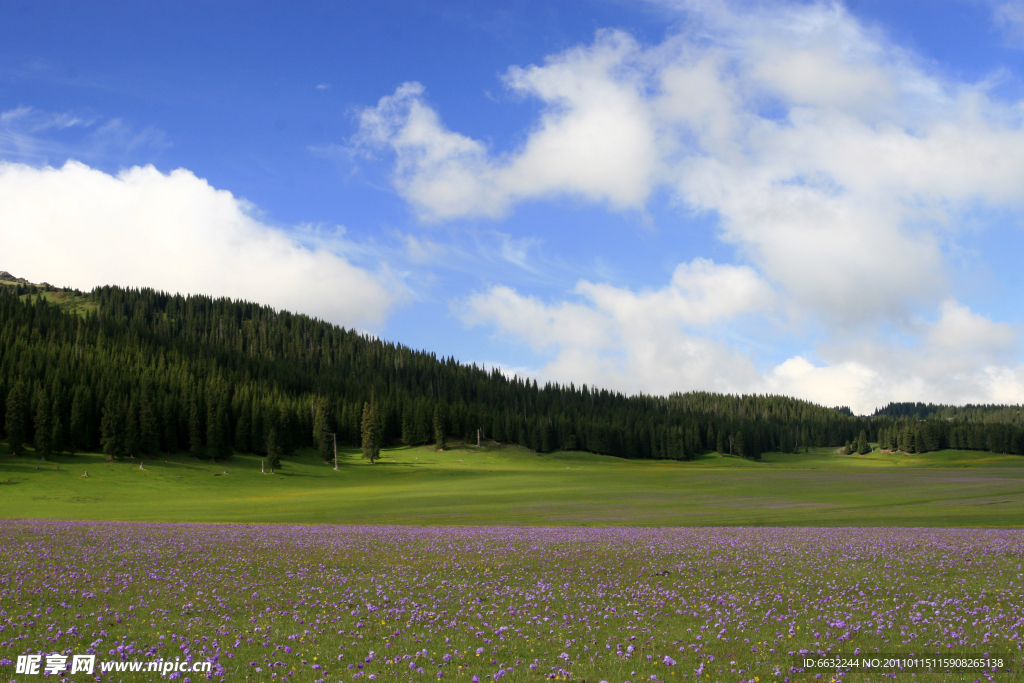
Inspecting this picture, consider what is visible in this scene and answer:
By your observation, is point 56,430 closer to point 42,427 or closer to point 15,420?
point 42,427

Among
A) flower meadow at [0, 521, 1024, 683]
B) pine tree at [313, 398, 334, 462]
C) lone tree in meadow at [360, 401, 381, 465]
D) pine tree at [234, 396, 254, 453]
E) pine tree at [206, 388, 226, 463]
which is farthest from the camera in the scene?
pine tree at [313, 398, 334, 462]

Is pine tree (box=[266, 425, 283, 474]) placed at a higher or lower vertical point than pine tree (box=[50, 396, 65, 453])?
lower

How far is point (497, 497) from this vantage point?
59.5m

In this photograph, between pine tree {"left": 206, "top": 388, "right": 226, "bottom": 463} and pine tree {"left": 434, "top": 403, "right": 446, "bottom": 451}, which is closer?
pine tree {"left": 206, "top": 388, "right": 226, "bottom": 463}

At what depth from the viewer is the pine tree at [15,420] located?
307 feet

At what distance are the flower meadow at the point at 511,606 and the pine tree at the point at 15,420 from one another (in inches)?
3392

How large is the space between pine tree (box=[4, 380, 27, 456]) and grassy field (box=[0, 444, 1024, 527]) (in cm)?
360

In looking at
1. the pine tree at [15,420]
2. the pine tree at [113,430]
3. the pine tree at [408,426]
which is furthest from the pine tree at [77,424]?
the pine tree at [408,426]

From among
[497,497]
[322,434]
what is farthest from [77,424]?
[497,497]

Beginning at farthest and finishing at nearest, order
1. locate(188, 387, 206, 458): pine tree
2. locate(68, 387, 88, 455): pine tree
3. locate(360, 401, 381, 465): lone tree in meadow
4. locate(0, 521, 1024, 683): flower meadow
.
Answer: locate(360, 401, 381, 465): lone tree in meadow
locate(188, 387, 206, 458): pine tree
locate(68, 387, 88, 455): pine tree
locate(0, 521, 1024, 683): flower meadow

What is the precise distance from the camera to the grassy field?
1649 inches

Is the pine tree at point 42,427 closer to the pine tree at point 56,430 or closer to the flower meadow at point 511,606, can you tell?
the pine tree at point 56,430

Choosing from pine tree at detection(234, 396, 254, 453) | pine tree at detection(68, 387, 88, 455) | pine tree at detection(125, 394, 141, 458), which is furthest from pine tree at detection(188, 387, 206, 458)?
pine tree at detection(68, 387, 88, 455)

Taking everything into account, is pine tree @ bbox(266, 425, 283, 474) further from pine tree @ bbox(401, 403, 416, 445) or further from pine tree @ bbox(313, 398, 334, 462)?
pine tree @ bbox(401, 403, 416, 445)
